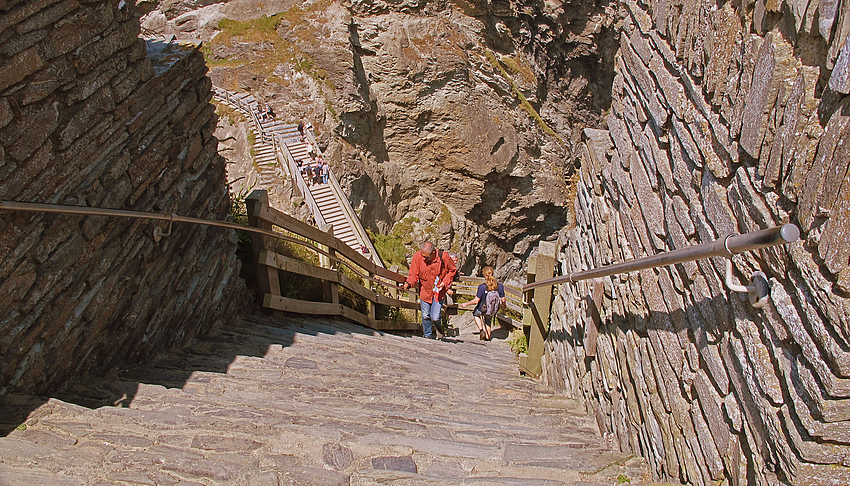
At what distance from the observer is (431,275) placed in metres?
8.48

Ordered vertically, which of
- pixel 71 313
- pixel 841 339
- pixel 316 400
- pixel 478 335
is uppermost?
pixel 841 339

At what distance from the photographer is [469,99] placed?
967 inches

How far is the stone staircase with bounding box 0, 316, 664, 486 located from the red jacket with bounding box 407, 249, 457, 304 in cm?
313

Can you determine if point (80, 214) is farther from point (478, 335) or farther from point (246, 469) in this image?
point (478, 335)

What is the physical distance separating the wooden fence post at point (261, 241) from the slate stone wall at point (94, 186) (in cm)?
52

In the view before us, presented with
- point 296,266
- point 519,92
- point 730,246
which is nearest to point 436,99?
point 519,92

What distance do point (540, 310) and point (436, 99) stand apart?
787 inches

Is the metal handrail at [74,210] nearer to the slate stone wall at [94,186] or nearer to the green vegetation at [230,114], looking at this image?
the slate stone wall at [94,186]

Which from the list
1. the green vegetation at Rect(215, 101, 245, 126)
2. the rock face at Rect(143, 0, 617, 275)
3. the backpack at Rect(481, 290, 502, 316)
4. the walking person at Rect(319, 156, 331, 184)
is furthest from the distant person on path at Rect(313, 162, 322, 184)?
the backpack at Rect(481, 290, 502, 316)

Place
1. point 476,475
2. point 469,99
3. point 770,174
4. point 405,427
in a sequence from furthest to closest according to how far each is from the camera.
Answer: point 469,99
point 405,427
point 476,475
point 770,174

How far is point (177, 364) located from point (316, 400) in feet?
4.23

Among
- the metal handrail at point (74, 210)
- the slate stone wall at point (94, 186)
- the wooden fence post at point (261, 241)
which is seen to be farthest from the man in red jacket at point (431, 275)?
the metal handrail at point (74, 210)

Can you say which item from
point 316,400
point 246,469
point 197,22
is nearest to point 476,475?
point 246,469

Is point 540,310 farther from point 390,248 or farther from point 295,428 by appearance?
point 390,248
